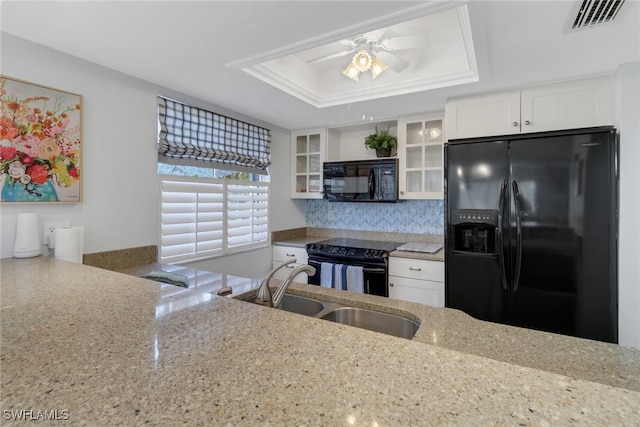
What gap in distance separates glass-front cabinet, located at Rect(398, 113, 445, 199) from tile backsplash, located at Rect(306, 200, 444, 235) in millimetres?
307

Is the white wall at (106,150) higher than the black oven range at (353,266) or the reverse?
higher

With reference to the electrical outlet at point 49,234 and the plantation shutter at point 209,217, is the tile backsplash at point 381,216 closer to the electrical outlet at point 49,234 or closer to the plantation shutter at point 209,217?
the plantation shutter at point 209,217

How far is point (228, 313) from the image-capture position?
2.91 feet

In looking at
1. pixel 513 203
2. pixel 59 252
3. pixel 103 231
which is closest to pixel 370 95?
pixel 513 203

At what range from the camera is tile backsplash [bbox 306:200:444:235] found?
3.38 metres

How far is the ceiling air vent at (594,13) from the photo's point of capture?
54.3 inches

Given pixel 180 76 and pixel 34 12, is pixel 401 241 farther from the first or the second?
pixel 34 12

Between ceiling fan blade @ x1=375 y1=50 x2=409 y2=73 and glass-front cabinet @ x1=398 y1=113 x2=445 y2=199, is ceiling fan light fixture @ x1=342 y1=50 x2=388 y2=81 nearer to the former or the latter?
ceiling fan blade @ x1=375 y1=50 x2=409 y2=73

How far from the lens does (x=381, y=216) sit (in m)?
3.69

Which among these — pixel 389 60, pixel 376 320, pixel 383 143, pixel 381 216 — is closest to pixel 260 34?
pixel 389 60

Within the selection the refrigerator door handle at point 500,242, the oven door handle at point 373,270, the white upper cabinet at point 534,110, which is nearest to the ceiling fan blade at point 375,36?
the white upper cabinet at point 534,110

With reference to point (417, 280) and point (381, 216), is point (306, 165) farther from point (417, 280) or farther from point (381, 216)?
point (417, 280)

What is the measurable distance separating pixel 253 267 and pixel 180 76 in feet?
6.19

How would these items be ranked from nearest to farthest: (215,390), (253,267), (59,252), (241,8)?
1. (215,390)
2. (241,8)
3. (59,252)
4. (253,267)
